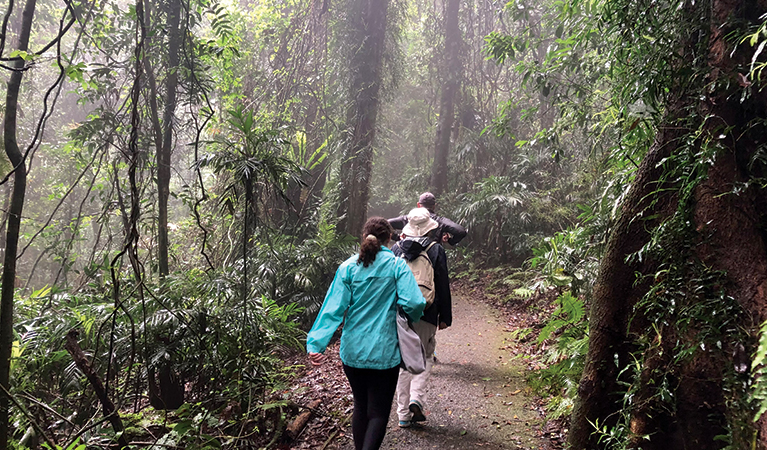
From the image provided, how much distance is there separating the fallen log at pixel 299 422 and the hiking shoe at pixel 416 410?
1.10 m

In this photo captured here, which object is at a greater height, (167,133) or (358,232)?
(167,133)

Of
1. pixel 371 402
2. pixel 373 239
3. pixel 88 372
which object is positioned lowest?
pixel 371 402

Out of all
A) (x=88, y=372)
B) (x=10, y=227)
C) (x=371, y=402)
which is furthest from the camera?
(x=371, y=402)

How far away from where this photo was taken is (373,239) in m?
3.21

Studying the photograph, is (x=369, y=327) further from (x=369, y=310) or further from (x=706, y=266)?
(x=706, y=266)

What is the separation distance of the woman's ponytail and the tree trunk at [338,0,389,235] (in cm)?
494

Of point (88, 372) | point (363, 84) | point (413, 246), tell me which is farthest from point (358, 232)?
point (88, 372)

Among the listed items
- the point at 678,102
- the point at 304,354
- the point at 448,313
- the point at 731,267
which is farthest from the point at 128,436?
the point at 678,102

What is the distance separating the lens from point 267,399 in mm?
4406

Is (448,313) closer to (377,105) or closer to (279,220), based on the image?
(377,105)

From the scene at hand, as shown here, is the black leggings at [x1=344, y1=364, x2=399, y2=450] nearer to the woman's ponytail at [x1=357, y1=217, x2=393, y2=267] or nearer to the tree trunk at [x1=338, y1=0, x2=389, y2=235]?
the woman's ponytail at [x1=357, y1=217, x2=393, y2=267]

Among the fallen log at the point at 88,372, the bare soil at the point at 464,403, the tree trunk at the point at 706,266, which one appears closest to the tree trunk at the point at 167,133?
the fallen log at the point at 88,372

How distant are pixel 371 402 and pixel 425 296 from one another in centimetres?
127

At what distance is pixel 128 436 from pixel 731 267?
175 inches
